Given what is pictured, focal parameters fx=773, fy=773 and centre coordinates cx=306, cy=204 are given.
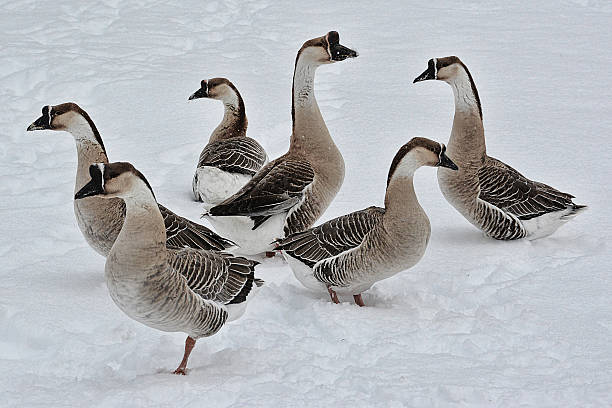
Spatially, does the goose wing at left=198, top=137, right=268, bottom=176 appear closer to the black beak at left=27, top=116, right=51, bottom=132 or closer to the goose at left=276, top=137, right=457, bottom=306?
the black beak at left=27, top=116, right=51, bottom=132

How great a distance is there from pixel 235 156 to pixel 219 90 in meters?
1.12

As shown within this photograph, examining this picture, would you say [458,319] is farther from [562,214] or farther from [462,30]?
[462,30]

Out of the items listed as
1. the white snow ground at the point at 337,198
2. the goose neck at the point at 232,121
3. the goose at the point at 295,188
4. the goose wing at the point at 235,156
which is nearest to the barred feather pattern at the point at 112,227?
the white snow ground at the point at 337,198

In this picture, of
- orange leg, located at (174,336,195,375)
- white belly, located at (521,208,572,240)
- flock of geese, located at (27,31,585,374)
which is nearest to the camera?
flock of geese, located at (27,31,585,374)

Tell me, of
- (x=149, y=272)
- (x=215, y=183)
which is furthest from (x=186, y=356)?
(x=215, y=183)

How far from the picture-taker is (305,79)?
679 centimetres

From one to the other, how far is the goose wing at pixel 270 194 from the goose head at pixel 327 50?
101 centimetres

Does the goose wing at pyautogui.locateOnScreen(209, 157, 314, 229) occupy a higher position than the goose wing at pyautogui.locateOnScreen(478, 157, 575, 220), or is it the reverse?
the goose wing at pyautogui.locateOnScreen(478, 157, 575, 220)

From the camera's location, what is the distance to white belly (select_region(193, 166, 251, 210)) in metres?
7.01

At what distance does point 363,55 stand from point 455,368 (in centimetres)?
793

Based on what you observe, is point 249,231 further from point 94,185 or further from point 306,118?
point 94,185

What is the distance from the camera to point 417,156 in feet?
17.2

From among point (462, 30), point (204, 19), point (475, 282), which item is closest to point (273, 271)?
point (475, 282)

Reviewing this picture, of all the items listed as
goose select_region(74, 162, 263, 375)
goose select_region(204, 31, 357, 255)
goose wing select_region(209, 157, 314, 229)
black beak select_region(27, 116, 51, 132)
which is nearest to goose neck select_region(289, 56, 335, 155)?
goose select_region(204, 31, 357, 255)
